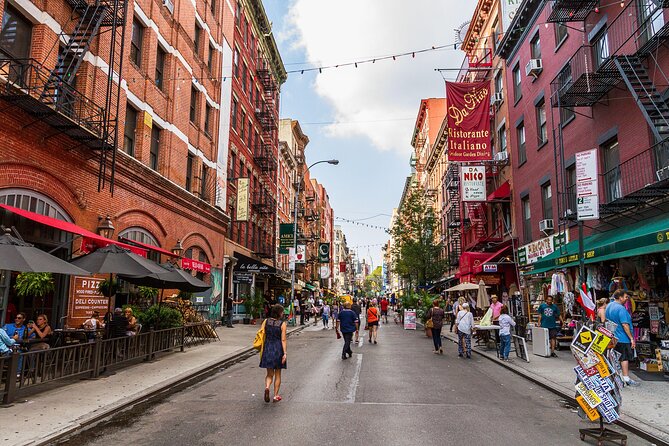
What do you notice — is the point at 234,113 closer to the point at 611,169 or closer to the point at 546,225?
the point at 546,225

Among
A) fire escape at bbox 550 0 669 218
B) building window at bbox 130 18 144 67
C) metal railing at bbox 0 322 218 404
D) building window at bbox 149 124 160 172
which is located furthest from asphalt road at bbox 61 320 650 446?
building window at bbox 130 18 144 67

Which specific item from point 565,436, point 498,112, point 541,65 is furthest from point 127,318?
point 498,112

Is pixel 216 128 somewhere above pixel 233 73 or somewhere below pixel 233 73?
below

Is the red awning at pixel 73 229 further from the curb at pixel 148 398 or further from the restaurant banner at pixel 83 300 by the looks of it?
the curb at pixel 148 398

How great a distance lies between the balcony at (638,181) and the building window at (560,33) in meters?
6.43

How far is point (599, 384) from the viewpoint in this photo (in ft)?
20.5

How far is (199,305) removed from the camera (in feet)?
77.8

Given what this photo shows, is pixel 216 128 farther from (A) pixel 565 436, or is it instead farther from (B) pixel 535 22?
(A) pixel 565 436

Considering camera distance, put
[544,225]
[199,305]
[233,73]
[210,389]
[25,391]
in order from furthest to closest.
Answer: [233,73], [199,305], [544,225], [210,389], [25,391]

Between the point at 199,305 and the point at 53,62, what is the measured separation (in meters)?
13.3

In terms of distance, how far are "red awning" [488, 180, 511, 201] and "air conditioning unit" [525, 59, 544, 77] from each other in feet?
19.5

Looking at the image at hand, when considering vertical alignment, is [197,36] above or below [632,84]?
above

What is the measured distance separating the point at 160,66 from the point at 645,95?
17.7m

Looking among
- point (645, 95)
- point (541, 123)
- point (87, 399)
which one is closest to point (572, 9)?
point (645, 95)
